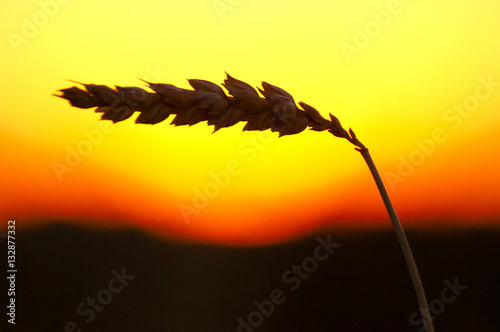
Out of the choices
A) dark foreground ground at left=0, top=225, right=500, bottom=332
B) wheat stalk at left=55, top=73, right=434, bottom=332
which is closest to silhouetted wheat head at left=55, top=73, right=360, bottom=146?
wheat stalk at left=55, top=73, right=434, bottom=332

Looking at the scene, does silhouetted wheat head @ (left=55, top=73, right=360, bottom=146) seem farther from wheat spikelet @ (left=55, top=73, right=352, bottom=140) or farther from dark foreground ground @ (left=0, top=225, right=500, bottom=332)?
dark foreground ground @ (left=0, top=225, right=500, bottom=332)

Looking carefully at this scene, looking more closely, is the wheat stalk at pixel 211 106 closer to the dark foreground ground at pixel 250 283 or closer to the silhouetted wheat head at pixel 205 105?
the silhouetted wheat head at pixel 205 105

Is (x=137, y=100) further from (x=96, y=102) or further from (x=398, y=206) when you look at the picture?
(x=398, y=206)

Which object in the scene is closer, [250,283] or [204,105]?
[204,105]

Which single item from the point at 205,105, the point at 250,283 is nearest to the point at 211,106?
the point at 205,105

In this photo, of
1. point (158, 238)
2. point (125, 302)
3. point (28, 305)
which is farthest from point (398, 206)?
point (28, 305)

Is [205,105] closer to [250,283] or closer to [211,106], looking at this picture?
[211,106]

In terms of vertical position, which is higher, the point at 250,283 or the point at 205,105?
the point at 205,105
